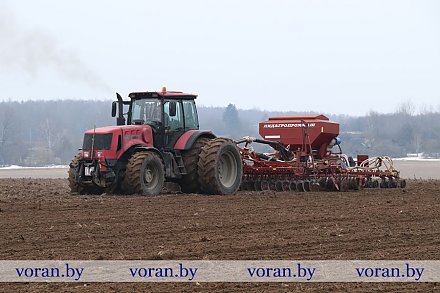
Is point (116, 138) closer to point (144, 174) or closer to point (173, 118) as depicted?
point (144, 174)

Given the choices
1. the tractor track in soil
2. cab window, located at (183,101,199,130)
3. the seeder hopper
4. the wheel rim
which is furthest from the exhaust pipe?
the seeder hopper

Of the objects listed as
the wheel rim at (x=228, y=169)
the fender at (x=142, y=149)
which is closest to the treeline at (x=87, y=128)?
the wheel rim at (x=228, y=169)

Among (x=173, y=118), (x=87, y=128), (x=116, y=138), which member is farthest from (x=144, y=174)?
(x=87, y=128)

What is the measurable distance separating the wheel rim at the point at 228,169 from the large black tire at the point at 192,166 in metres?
0.68

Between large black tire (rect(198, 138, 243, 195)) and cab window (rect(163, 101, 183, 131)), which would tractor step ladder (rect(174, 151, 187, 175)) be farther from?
cab window (rect(163, 101, 183, 131))

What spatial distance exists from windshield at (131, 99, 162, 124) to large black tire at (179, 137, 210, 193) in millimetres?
980

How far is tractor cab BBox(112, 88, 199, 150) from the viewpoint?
18.0 metres

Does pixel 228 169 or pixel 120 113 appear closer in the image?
pixel 120 113

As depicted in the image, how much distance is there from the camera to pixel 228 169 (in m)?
18.9

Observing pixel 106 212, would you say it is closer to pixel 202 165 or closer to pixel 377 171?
pixel 202 165

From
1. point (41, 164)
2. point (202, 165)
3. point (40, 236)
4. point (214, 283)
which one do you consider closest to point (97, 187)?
point (202, 165)

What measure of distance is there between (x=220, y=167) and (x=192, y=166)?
871 mm

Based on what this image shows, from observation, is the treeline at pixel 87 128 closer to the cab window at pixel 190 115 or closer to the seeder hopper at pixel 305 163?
the seeder hopper at pixel 305 163

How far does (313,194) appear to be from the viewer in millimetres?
18969
